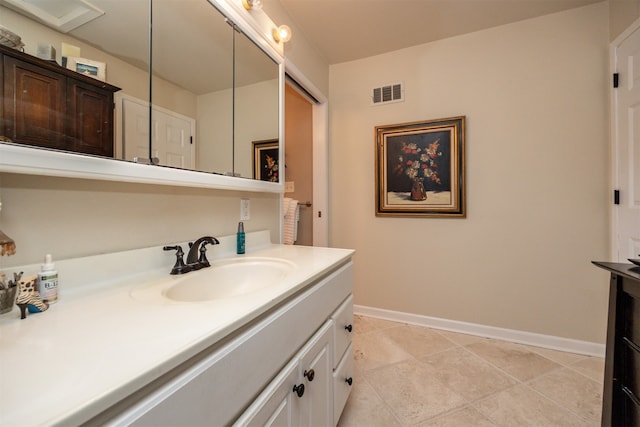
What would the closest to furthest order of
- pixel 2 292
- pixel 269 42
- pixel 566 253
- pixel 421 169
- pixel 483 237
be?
pixel 2 292 → pixel 269 42 → pixel 566 253 → pixel 483 237 → pixel 421 169

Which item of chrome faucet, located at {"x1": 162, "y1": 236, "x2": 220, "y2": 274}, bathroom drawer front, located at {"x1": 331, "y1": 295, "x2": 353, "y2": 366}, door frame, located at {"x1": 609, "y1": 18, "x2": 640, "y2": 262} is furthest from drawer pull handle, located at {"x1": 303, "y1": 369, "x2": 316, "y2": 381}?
door frame, located at {"x1": 609, "y1": 18, "x2": 640, "y2": 262}

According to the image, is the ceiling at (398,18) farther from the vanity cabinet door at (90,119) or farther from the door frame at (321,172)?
the vanity cabinet door at (90,119)

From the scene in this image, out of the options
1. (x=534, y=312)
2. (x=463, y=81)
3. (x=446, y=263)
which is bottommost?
(x=534, y=312)

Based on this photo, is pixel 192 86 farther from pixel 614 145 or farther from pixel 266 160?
pixel 614 145

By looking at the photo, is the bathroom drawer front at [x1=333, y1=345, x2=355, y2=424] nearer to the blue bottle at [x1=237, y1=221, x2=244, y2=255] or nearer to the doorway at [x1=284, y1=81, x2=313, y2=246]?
the blue bottle at [x1=237, y1=221, x2=244, y2=255]

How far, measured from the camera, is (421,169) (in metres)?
2.26

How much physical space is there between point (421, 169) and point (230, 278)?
6.07 ft

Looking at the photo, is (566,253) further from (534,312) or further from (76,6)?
(76,6)

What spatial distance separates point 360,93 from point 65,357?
103 inches

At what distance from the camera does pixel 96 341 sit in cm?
47

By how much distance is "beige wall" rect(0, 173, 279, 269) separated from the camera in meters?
0.65

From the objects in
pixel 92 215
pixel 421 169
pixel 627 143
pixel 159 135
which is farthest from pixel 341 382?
pixel 627 143

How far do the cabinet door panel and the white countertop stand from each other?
1.11 feet

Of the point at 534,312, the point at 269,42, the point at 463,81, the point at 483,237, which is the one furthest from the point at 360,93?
the point at 534,312
